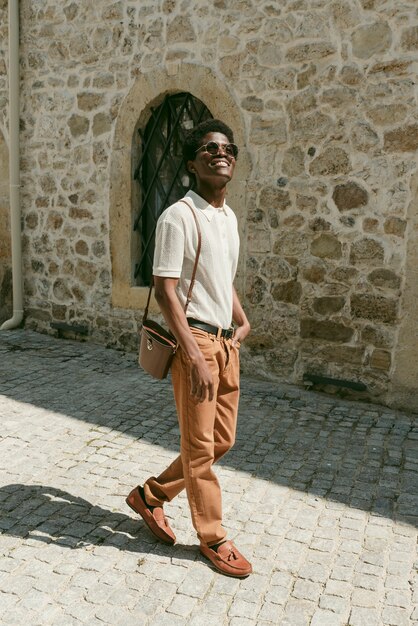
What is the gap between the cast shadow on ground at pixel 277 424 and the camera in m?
3.85

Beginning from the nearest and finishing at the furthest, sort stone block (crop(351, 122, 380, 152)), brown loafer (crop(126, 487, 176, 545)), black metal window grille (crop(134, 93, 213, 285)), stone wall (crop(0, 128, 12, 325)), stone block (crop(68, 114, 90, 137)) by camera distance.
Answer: brown loafer (crop(126, 487, 176, 545)) → stone block (crop(351, 122, 380, 152)) → black metal window grille (crop(134, 93, 213, 285)) → stone block (crop(68, 114, 90, 137)) → stone wall (crop(0, 128, 12, 325))

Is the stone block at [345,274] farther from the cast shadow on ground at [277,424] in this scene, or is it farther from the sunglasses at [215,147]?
the sunglasses at [215,147]

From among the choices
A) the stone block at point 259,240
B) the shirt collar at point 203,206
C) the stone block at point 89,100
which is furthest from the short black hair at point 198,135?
the stone block at point 89,100

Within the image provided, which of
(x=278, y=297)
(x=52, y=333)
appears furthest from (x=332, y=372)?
(x=52, y=333)

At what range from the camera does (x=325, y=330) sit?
18.0ft

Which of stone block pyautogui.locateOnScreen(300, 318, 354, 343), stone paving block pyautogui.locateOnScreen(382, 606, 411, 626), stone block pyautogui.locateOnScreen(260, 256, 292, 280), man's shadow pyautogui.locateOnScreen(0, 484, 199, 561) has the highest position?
stone block pyautogui.locateOnScreen(260, 256, 292, 280)

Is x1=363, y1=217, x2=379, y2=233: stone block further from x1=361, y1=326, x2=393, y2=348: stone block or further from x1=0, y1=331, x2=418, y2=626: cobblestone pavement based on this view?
x1=0, y1=331, x2=418, y2=626: cobblestone pavement

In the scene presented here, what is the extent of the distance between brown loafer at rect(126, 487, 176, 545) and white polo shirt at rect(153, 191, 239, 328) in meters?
0.97

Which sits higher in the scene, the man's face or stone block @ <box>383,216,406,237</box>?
the man's face

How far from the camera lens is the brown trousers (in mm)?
2771

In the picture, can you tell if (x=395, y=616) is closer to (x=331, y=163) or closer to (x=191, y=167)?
(x=191, y=167)

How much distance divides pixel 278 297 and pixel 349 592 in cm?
320

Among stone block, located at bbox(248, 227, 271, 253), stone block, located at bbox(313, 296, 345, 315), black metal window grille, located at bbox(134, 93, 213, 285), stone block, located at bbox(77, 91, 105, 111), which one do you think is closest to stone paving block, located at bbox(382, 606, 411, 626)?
stone block, located at bbox(313, 296, 345, 315)

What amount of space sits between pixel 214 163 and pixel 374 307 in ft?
9.25
